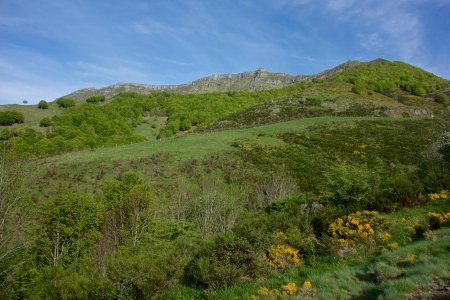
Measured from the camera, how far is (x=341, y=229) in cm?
1085

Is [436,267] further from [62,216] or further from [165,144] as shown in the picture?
[165,144]

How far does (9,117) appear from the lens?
10706 centimetres

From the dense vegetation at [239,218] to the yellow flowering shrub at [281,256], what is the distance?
37 millimetres

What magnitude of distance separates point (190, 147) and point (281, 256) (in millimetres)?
36416

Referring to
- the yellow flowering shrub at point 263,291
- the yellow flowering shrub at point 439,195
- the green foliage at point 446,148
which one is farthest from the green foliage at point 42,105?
the yellow flowering shrub at point 263,291

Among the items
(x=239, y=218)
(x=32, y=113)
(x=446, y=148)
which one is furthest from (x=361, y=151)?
(x=32, y=113)

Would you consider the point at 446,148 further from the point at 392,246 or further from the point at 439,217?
the point at 392,246

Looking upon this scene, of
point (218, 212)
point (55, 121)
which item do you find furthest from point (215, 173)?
point (55, 121)

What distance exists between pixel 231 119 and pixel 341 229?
62.7 metres

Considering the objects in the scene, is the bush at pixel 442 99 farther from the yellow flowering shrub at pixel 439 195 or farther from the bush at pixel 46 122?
the bush at pixel 46 122

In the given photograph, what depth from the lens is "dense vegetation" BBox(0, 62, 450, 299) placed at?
871cm

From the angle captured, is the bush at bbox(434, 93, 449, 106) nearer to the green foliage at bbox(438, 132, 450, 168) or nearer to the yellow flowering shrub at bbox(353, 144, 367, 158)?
the yellow flowering shrub at bbox(353, 144, 367, 158)

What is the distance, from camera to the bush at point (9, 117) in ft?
347

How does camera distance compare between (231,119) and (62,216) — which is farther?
(231,119)
